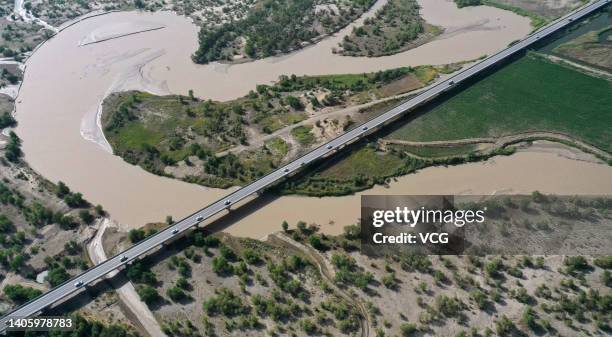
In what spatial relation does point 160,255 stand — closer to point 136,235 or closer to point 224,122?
point 136,235

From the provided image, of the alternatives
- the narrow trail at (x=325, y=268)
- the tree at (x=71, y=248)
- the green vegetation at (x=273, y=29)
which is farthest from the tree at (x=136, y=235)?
the green vegetation at (x=273, y=29)

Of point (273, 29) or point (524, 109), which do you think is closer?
point (524, 109)

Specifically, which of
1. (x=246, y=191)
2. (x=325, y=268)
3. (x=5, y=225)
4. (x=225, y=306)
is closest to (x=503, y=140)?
(x=325, y=268)

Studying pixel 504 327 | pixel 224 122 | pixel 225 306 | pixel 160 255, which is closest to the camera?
pixel 504 327

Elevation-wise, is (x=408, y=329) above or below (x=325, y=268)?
below

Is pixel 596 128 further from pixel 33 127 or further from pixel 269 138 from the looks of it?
pixel 33 127

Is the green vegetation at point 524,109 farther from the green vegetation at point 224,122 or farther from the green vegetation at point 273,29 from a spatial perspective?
the green vegetation at point 273,29
